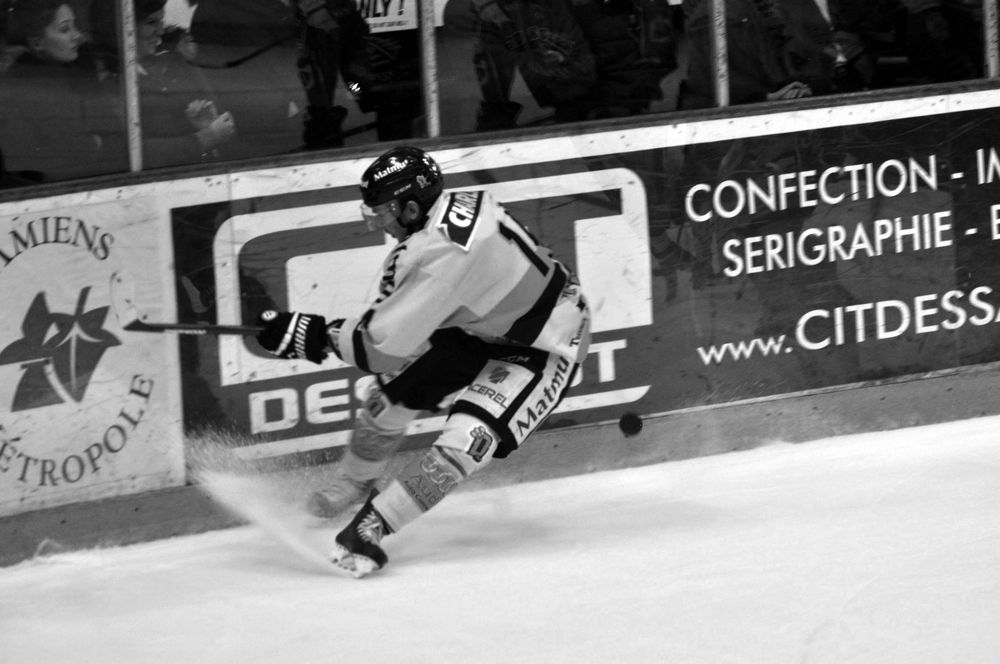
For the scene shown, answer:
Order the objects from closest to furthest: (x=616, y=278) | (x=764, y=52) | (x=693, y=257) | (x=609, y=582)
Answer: (x=609, y=582)
(x=616, y=278)
(x=693, y=257)
(x=764, y=52)

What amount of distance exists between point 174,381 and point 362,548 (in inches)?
37.6

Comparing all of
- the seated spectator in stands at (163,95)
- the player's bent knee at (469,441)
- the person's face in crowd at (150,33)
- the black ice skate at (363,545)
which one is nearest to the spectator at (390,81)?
the seated spectator in stands at (163,95)

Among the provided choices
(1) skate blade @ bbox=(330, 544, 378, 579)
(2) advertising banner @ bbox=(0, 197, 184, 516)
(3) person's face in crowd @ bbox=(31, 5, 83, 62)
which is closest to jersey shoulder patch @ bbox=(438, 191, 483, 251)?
(1) skate blade @ bbox=(330, 544, 378, 579)

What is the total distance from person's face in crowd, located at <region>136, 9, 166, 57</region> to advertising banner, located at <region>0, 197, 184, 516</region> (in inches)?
19.9

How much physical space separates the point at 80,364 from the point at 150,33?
1.07 m

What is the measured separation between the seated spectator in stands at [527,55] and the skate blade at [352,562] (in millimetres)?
1658

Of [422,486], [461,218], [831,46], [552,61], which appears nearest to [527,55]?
[552,61]

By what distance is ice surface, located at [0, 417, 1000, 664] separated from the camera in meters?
3.30

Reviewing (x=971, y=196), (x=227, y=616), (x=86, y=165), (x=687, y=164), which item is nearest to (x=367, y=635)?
(x=227, y=616)

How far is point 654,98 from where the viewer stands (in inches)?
199

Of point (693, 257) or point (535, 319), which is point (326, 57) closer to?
point (535, 319)

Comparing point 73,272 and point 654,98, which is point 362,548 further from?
point 654,98

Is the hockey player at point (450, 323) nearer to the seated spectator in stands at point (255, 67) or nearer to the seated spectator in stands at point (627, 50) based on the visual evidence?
the seated spectator in stands at point (255, 67)

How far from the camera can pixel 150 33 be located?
175 inches
